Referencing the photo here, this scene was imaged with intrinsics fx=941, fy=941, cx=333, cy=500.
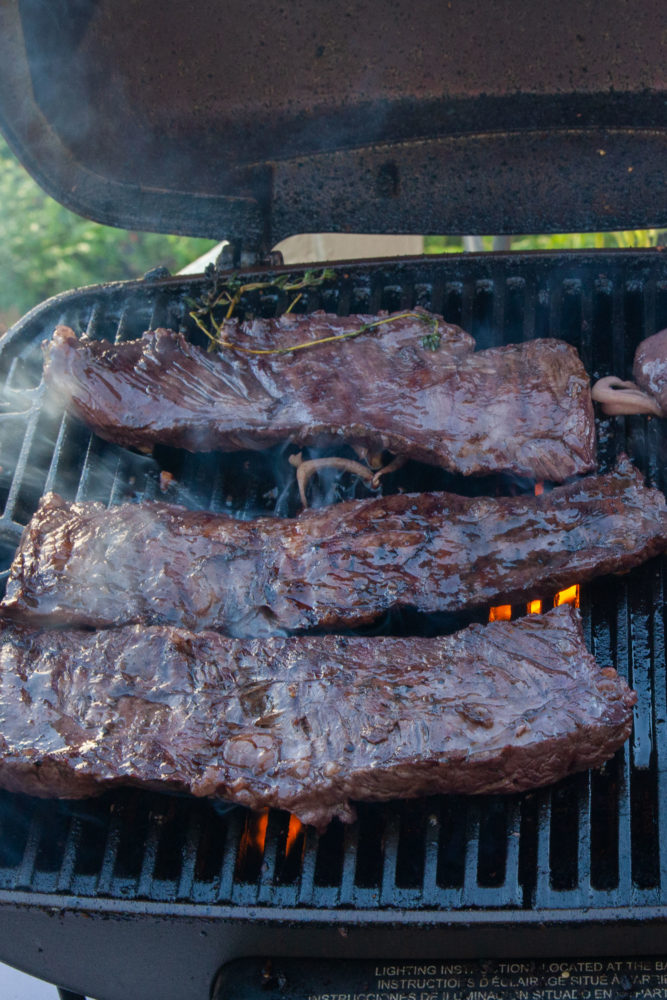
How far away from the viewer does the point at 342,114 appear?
4559mm

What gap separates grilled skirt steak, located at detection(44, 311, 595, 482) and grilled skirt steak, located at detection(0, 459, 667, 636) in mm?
235

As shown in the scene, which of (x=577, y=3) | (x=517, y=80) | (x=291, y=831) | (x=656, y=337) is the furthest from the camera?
(x=517, y=80)

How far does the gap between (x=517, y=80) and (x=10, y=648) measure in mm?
3364

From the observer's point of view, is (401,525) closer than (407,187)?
Yes

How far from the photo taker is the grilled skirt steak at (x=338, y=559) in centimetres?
340

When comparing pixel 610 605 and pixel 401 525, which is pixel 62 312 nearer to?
pixel 401 525

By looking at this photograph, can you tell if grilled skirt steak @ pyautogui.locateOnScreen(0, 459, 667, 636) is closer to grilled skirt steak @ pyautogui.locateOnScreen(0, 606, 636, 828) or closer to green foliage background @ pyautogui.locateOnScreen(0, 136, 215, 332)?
Answer: grilled skirt steak @ pyautogui.locateOnScreen(0, 606, 636, 828)

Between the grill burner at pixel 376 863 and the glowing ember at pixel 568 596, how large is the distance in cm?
5

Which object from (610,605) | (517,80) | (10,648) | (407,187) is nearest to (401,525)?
(610,605)

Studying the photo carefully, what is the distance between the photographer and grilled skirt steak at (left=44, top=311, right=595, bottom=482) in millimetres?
3691

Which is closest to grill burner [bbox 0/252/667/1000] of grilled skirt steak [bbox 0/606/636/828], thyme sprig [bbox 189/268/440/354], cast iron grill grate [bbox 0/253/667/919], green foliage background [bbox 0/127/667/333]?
cast iron grill grate [bbox 0/253/667/919]

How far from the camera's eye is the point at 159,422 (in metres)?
3.88

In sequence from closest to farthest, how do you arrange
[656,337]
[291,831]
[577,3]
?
1. [291,831]
2. [656,337]
3. [577,3]

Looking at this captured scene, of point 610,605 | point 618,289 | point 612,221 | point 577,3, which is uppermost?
point 577,3
